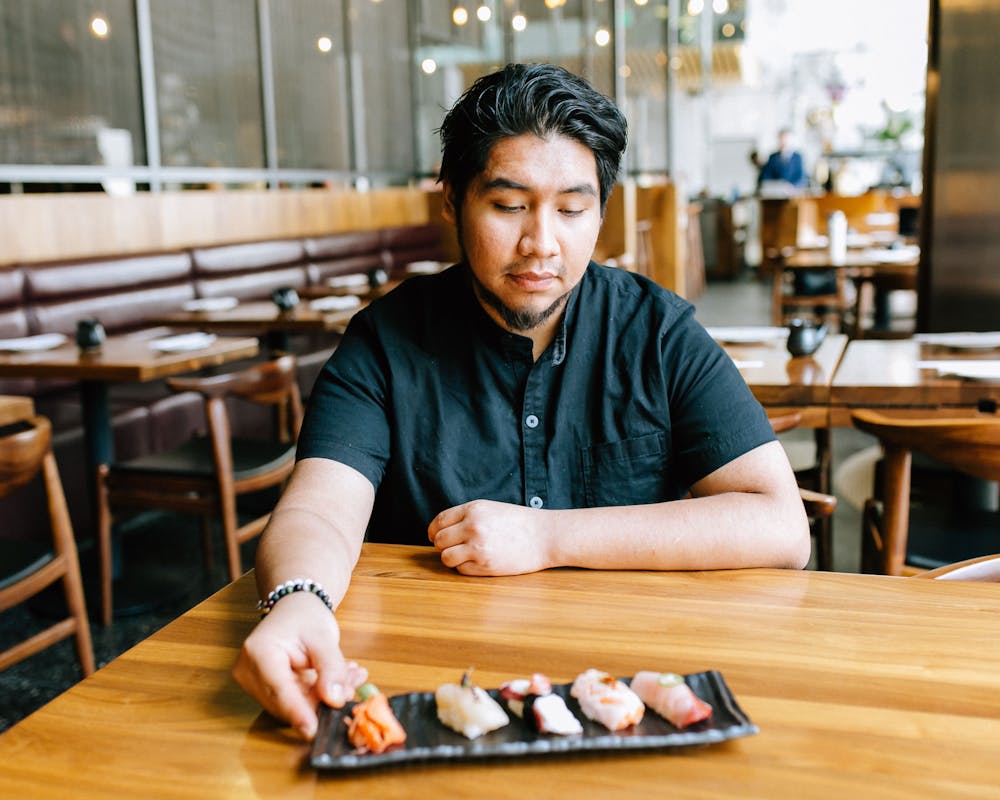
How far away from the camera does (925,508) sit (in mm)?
2381

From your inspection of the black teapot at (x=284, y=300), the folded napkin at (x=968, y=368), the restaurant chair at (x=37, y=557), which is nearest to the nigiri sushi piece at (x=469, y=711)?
the restaurant chair at (x=37, y=557)

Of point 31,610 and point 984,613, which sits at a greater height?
point 984,613

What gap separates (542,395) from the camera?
1450 millimetres

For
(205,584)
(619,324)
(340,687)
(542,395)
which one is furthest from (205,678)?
(205,584)

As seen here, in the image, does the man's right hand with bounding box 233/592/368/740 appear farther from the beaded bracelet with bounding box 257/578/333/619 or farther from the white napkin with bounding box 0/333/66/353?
the white napkin with bounding box 0/333/66/353

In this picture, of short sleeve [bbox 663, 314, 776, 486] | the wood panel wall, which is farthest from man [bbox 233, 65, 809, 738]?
the wood panel wall

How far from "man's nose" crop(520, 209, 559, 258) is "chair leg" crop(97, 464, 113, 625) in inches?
84.0

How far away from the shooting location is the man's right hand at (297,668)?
0.82 m

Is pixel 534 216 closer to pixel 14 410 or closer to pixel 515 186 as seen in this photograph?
pixel 515 186

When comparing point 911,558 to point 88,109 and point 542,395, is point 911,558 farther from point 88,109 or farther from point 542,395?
point 88,109

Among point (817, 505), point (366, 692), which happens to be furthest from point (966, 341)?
point (366, 692)

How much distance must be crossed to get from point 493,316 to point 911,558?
3.88ft

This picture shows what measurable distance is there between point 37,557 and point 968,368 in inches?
90.6

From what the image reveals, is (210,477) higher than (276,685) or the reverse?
the reverse
